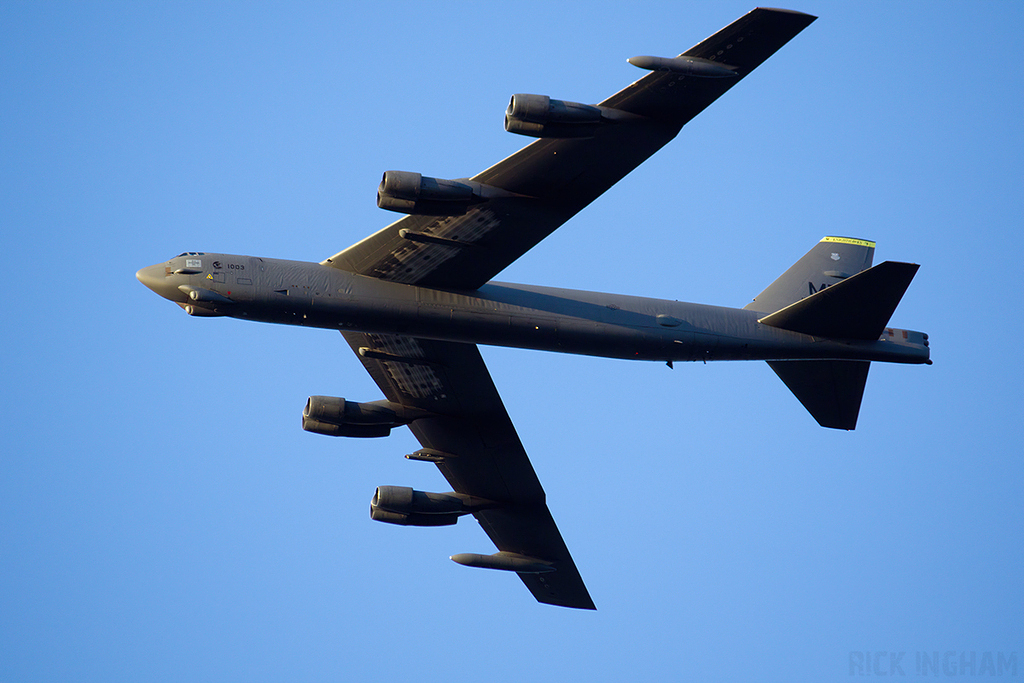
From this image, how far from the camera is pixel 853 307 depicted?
30.8 meters

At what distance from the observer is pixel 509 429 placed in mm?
34969

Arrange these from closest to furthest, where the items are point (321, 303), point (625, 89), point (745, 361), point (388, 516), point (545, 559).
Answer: point (625, 89)
point (321, 303)
point (745, 361)
point (388, 516)
point (545, 559)

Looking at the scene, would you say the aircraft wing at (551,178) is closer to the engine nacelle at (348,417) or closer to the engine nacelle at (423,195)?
the engine nacelle at (423,195)

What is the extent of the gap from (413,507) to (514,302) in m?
8.52

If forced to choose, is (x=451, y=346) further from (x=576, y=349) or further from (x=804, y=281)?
(x=804, y=281)

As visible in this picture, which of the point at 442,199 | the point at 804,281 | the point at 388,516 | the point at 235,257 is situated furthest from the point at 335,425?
the point at 804,281

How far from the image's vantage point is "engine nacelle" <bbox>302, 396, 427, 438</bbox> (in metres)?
32.7

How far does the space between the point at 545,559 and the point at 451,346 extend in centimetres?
899

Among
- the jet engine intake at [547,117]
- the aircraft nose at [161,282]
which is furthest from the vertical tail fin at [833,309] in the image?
the aircraft nose at [161,282]

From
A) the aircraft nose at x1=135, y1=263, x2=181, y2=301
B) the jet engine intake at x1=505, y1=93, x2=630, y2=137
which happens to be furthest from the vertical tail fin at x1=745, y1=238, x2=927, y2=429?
the aircraft nose at x1=135, y1=263, x2=181, y2=301

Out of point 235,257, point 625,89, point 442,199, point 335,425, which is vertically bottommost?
point 335,425

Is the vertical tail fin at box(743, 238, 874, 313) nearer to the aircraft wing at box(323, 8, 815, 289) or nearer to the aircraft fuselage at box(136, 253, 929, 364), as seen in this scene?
the aircraft fuselage at box(136, 253, 929, 364)

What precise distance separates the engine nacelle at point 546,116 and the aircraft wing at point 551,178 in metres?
0.85

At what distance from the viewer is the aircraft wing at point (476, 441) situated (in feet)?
108
